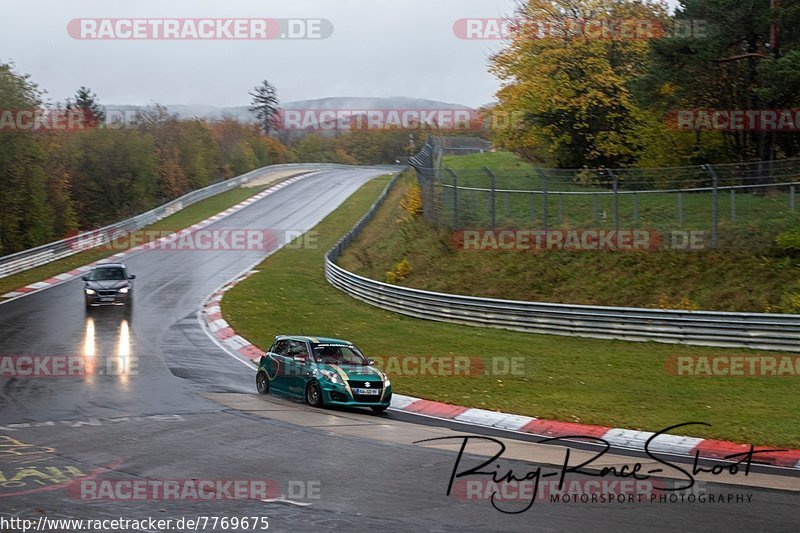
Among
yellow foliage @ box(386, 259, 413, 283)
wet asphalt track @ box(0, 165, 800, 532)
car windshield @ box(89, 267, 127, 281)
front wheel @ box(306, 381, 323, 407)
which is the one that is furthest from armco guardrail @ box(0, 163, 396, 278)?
front wheel @ box(306, 381, 323, 407)

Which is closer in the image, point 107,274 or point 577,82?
point 107,274

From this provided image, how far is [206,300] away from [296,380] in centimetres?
1578

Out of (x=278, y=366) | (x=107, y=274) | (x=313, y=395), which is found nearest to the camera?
(x=313, y=395)

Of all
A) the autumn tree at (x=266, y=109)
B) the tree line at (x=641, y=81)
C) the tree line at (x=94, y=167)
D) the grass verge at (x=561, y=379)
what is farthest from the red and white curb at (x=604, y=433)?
the autumn tree at (x=266, y=109)

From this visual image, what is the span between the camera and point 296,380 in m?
17.1

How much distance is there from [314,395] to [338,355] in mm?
1150

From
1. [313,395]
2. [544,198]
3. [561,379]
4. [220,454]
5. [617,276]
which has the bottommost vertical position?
[561,379]

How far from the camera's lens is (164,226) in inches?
2084

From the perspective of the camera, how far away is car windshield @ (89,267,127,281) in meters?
30.2

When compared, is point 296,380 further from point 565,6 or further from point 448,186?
point 565,6

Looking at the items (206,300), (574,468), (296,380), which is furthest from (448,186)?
(574,468)

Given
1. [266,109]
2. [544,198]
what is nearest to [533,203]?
[544,198]

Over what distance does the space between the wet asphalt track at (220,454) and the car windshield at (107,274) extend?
17.8 ft

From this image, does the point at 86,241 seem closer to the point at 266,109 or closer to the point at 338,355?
the point at 338,355
